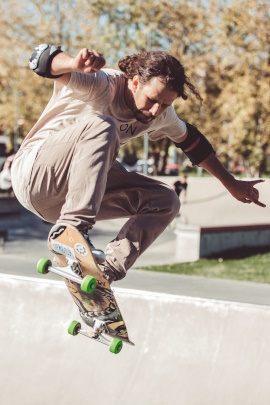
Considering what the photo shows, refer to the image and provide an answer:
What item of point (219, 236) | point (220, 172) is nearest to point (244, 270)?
point (219, 236)

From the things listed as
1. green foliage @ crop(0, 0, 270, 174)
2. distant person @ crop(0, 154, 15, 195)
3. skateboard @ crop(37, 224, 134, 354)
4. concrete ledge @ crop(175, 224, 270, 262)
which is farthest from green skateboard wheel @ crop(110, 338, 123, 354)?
distant person @ crop(0, 154, 15, 195)

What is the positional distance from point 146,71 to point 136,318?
9.40 ft

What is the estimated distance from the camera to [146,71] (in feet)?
12.4

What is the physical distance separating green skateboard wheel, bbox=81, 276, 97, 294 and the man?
302mm

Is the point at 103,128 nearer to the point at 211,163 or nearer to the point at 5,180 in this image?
the point at 211,163

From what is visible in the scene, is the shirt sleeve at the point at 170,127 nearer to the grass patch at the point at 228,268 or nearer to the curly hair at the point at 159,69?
the curly hair at the point at 159,69

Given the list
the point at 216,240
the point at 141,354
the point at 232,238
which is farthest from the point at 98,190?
the point at 232,238

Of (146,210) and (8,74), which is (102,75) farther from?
(8,74)

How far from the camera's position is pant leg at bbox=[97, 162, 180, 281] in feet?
13.7

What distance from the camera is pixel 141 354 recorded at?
225 inches

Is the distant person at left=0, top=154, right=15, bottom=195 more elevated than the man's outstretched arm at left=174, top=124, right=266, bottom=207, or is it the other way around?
the man's outstretched arm at left=174, top=124, right=266, bottom=207

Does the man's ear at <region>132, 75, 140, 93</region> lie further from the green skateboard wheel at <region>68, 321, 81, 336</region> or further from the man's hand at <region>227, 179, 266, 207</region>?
the green skateboard wheel at <region>68, 321, 81, 336</region>

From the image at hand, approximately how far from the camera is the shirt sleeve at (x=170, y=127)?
4391 millimetres

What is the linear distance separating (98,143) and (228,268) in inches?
417
